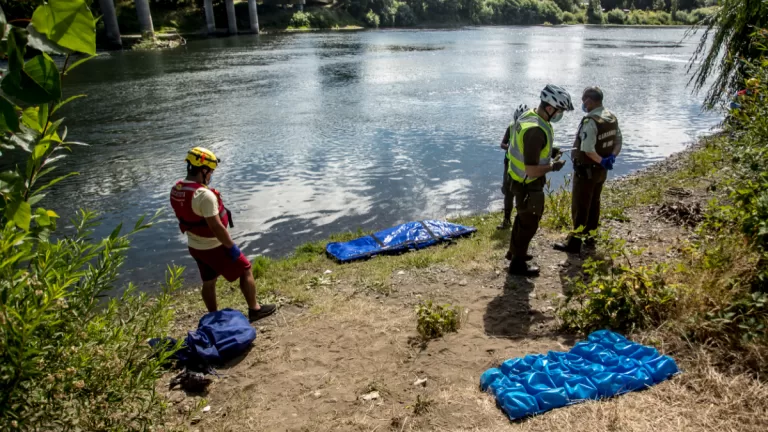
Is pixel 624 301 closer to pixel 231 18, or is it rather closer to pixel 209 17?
pixel 209 17

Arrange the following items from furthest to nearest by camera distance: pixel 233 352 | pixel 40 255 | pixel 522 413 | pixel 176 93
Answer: pixel 176 93
pixel 233 352
pixel 522 413
pixel 40 255

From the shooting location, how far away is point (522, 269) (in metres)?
6.81

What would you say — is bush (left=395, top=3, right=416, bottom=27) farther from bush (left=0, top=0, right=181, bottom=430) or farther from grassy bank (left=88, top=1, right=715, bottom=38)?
bush (left=0, top=0, right=181, bottom=430)

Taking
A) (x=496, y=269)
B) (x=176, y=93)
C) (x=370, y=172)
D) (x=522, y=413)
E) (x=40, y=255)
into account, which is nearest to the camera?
(x=40, y=255)

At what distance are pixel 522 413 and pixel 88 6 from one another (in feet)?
11.7

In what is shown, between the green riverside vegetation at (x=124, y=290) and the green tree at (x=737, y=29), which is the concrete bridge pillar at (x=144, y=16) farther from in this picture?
the green riverside vegetation at (x=124, y=290)

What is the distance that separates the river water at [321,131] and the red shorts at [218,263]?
1.74 metres

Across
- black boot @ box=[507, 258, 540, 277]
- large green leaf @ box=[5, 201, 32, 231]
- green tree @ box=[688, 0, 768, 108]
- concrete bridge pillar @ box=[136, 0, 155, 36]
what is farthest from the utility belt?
concrete bridge pillar @ box=[136, 0, 155, 36]

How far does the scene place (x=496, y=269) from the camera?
7.20 m

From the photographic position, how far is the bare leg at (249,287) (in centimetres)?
598

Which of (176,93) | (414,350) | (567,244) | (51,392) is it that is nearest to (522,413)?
(414,350)

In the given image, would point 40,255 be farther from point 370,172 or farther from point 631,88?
point 631,88

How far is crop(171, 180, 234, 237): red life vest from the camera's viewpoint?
209 inches

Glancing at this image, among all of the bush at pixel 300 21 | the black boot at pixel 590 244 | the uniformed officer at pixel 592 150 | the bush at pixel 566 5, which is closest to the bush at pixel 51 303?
the uniformed officer at pixel 592 150
